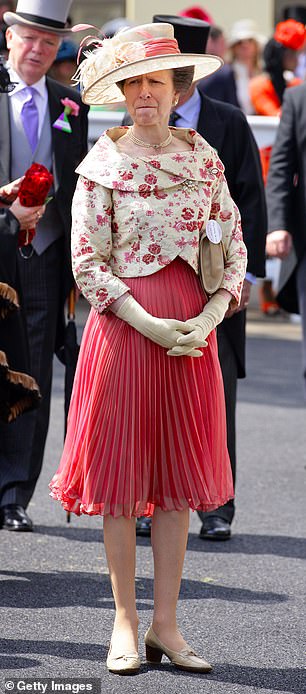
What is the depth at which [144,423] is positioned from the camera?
456 centimetres

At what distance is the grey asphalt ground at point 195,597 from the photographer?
4.60 meters

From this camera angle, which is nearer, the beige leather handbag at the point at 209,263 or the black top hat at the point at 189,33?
the beige leather handbag at the point at 209,263

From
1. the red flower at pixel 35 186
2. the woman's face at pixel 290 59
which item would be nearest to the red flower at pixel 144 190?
the red flower at pixel 35 186

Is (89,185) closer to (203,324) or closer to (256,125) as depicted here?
(203,324)

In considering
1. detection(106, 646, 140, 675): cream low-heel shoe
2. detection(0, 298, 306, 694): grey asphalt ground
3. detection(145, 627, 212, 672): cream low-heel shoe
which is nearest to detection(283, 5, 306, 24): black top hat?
detection(0, 298, 306, 694): grey asphalt ground

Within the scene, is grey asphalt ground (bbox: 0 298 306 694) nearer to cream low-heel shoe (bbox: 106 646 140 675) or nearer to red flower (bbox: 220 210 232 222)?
cream low-heel shoe (bbox: 106 646 140 675)

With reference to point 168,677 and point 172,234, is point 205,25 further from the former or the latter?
point 168,677

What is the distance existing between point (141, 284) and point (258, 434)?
4537 mm

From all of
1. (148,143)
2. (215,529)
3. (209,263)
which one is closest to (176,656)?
(209,263)

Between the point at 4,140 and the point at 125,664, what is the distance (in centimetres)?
244

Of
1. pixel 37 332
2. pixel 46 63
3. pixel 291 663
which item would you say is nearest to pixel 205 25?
pixel 46 63

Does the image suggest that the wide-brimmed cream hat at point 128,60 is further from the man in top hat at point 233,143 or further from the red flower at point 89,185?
the man in top hat at point 233,143

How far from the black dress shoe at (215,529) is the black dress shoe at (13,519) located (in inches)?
28.0

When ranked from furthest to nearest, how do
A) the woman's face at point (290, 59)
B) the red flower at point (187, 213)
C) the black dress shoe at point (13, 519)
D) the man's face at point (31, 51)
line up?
1. the woman's face at point (290, 59)
2. the black dress shoe at point (13, 519)
3. the man's face at point (31, 51)
4. the red flower at point (187, 213)
